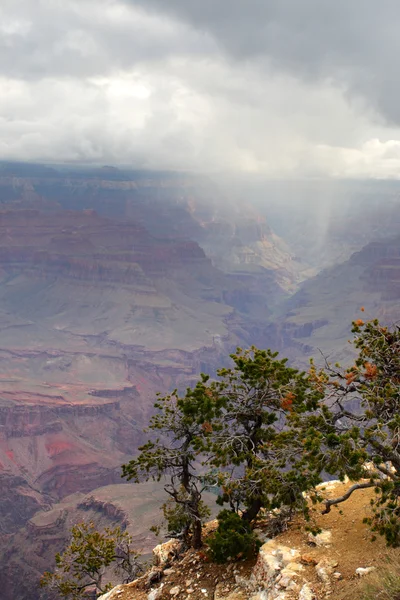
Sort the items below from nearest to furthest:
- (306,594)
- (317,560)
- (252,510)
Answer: (306,594) → (317,560) → (252,510)

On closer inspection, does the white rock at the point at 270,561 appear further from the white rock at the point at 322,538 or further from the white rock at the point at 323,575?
the white rock at the point at 323,575

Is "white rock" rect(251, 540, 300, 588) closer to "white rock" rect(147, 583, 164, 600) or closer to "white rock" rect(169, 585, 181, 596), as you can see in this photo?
"white rock" rect(169, 585, 181, 596)

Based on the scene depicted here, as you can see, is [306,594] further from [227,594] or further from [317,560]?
[227,594]

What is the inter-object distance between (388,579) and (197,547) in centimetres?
841

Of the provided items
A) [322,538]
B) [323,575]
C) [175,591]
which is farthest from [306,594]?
[175,591]

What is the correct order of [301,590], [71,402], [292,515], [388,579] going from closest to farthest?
[388,579], [301,590], [292,515], [71,402]

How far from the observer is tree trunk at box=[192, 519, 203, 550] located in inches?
706

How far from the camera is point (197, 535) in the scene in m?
17.9

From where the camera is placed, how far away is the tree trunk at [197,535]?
17.9 meters

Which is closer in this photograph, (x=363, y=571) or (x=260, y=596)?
(x=363, y=571)

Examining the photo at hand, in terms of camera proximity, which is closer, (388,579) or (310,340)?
(388,579)

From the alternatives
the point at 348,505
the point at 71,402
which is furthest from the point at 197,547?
the point at 71,402

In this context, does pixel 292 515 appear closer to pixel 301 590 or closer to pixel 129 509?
pixel 301 590

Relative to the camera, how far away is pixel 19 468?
105 metres
